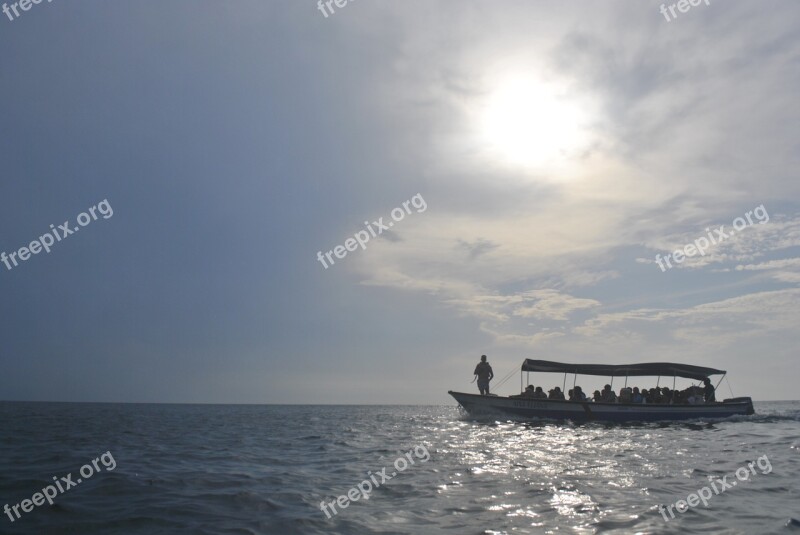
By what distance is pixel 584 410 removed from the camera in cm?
3256

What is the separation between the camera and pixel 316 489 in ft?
Result: 41.1

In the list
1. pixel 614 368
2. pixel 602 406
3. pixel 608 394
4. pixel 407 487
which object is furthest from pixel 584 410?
pixel 407 487

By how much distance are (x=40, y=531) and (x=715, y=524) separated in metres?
11.0

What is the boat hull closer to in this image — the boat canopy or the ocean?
the boat canopy

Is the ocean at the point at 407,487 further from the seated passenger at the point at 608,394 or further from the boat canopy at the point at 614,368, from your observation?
the boat canopy at the point at 614,368

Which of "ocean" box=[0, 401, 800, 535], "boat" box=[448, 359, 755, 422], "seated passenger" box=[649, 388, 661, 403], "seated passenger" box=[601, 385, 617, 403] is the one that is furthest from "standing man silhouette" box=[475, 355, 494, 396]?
Result: "ocean" box=[0, 401, 800, 535]

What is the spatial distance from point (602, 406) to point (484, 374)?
707 centimetres

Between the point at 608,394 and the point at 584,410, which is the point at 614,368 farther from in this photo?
the point at 584,410

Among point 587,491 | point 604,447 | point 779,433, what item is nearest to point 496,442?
point 604,447

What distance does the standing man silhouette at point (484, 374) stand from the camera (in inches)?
1377

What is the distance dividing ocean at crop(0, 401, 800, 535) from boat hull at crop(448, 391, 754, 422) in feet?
36.5

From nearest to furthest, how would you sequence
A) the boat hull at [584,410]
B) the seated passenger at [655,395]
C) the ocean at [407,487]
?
1. the ocean at [407,487]
2. the boat hull at [584,410]
3. the seated passenger at [655,395]

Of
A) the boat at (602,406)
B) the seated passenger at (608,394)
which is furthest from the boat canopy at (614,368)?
the seated passenger at (608,394)

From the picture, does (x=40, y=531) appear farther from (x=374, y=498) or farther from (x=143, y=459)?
(x=143, y=459)
